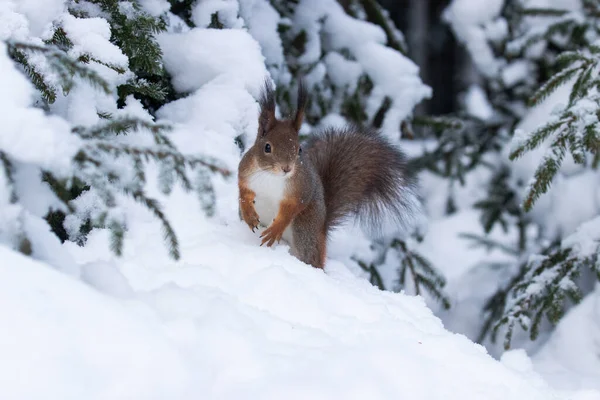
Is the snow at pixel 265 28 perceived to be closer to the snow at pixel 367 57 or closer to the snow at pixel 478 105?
the snow at pixel 367 57

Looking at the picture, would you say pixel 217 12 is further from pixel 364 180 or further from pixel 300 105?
pixel 364 180

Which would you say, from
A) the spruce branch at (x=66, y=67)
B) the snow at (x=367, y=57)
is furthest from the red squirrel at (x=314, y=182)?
the spruce branch at (x=66, y=67)

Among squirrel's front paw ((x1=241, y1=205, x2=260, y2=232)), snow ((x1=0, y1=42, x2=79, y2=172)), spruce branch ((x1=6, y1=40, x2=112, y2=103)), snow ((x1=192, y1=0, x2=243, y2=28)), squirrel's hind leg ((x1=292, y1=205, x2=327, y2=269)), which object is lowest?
squirrel's hind leg ((x1=292, y1=205, x2=327, y2=269))

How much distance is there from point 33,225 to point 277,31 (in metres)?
1.80

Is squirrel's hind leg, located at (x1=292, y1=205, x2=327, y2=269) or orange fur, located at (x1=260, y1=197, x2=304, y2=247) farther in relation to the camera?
squirrel's hind leg, located at (x1=292, y1=205, x2=327, y2=269)

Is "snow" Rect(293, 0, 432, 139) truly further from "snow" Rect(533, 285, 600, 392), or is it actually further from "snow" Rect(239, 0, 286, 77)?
"snow" Rect(533, 285, 600, 392)

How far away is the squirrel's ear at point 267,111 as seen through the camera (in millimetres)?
2191

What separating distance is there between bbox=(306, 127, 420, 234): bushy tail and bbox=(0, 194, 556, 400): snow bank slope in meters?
0.68

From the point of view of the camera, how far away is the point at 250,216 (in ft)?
6.91

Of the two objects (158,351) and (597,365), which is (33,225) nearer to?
(158,351)

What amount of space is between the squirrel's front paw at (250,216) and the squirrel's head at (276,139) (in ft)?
0.41

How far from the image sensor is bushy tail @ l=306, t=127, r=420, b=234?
2463mm

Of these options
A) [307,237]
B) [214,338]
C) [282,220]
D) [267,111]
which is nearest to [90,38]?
[267,111]

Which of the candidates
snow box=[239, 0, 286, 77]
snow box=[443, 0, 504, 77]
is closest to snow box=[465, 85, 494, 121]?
snow box=[443, 0, 504, 77]
